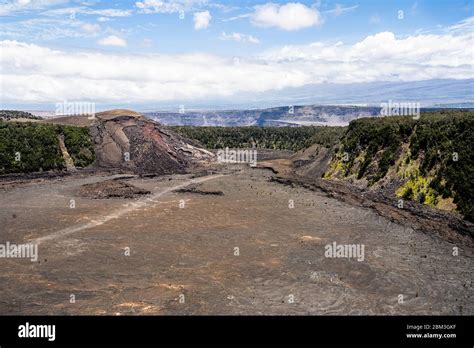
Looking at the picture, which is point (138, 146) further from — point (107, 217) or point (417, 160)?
point (417, 160)

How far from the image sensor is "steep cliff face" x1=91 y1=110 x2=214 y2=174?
183 feet

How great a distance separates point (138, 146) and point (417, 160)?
36.8 metres

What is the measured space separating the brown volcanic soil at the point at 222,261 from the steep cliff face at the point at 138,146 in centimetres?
1959

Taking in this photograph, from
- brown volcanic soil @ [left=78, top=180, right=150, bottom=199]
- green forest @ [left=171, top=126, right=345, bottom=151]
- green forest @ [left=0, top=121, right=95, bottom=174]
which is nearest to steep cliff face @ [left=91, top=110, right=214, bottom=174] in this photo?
green forest @ [left=0, top=121, right=95, bottom=174]

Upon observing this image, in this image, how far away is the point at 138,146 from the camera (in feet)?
190

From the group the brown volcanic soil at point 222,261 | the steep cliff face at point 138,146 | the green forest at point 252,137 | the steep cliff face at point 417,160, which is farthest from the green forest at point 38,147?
the steep cliff face at point 417,160

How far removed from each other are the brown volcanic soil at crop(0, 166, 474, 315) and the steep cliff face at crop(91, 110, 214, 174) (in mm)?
19594

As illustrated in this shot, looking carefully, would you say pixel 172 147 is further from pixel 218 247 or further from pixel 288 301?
pixel 288 301

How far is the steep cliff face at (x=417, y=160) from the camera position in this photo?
29172mm

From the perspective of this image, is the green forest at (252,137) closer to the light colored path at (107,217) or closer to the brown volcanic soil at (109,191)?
the brown volcanic soil at (109,191)

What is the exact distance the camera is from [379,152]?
40.9m

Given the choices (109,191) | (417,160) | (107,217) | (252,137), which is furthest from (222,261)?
(252,137)
